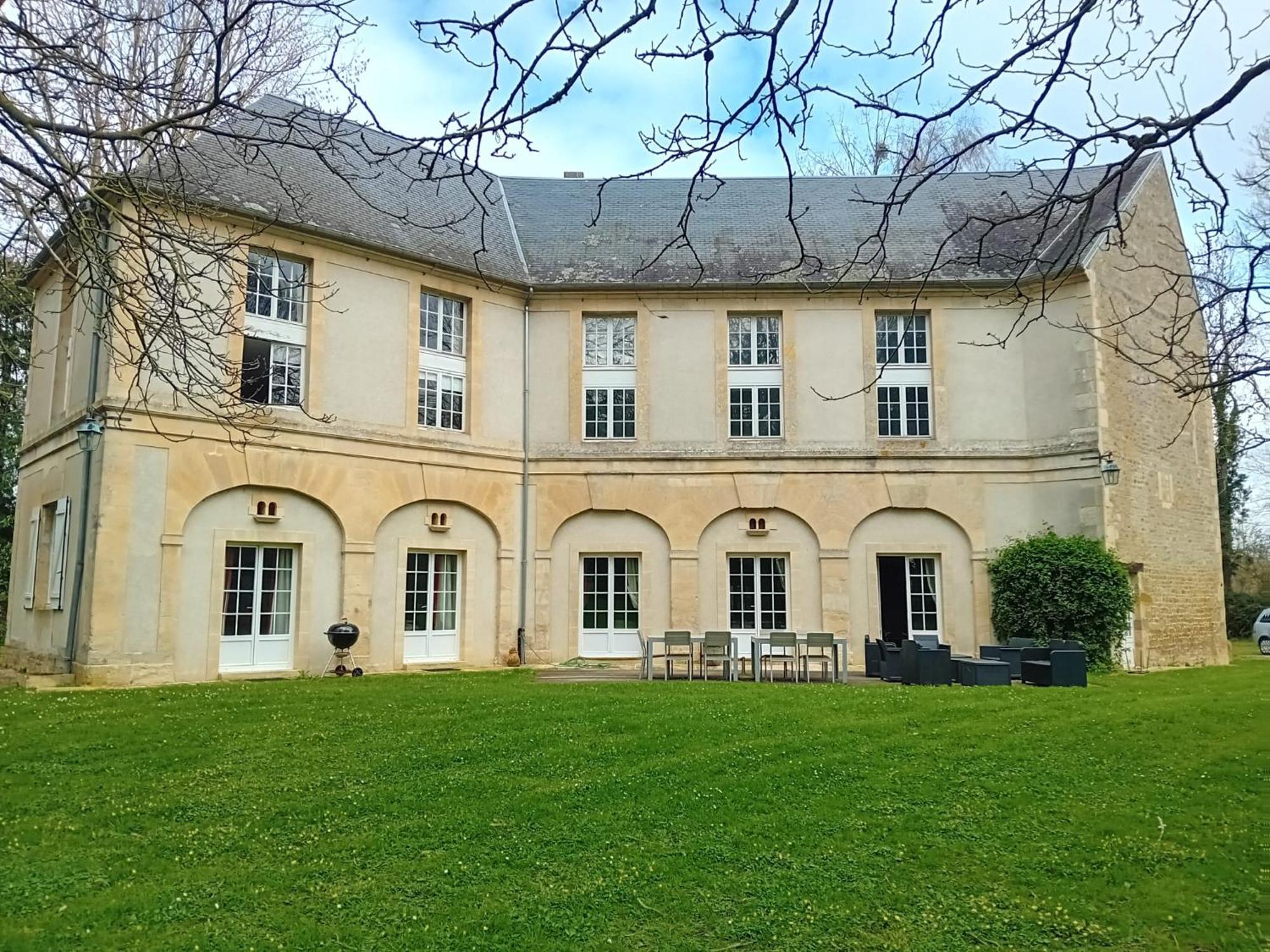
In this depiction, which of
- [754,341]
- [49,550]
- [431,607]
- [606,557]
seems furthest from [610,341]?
[49,550]

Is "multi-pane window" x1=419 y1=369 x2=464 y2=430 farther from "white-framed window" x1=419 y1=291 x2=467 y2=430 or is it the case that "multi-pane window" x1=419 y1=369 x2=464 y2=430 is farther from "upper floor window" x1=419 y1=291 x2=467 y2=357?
"upper floor window" x1=419 y1=291 x2=467 y2=357

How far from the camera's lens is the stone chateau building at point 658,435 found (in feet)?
53.2

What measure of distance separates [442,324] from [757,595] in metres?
8.17

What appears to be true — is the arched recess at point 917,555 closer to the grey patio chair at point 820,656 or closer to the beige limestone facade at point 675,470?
the beige limestone facade at point 675,470

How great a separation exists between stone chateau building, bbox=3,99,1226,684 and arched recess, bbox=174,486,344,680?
90mm

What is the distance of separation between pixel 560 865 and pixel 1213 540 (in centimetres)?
1994

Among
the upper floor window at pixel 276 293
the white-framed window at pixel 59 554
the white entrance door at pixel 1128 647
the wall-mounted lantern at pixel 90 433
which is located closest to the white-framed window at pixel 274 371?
the upper floor window at pixel 276 293

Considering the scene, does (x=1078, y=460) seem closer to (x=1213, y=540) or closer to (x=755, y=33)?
(x=1213, y=540)

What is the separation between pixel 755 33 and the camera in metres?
3.62

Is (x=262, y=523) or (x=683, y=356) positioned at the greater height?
(x=683, y=356)

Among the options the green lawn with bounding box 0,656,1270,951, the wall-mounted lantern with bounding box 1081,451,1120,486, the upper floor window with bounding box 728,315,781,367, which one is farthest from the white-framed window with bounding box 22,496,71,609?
the wall-mounted lantern with bounding box 1081,451,1120,486

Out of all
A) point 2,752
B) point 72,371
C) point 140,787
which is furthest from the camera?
point 72,371

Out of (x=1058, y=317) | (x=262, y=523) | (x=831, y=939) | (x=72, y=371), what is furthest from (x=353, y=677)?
(x=1058, y=317)

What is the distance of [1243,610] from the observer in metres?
32.6
